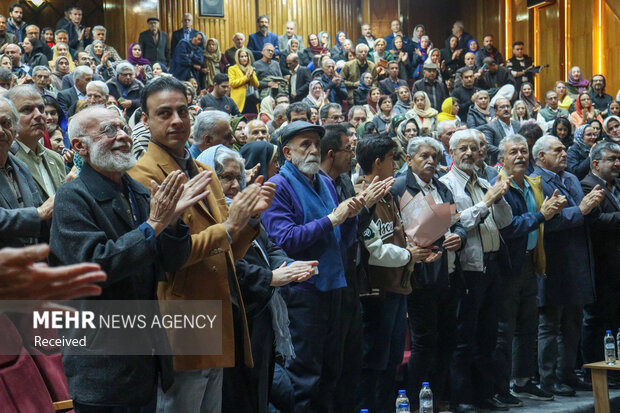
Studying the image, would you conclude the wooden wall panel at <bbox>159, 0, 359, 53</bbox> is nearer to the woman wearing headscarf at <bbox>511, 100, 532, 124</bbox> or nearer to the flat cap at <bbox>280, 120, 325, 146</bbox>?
the woman wearing headscarf at <bbox>511, 100, 532, 124</bbox>

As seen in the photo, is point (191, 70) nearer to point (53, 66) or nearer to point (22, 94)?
point (53, 66)

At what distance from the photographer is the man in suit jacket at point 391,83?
10992 millimetres

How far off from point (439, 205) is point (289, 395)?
1186mm

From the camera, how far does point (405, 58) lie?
12734 millimetres

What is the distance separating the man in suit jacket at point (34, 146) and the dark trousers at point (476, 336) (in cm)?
227

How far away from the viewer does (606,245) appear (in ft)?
17.3

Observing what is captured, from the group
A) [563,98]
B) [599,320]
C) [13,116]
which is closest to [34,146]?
[13,116]

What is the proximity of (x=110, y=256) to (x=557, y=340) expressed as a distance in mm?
3676

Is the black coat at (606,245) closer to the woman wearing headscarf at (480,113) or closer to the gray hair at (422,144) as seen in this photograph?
the gray hair at (422,144)

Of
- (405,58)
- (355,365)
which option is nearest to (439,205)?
(355,365)

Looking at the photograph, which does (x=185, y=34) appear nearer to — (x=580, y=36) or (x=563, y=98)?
(x=563, y=98)

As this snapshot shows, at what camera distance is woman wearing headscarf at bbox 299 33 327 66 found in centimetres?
1273

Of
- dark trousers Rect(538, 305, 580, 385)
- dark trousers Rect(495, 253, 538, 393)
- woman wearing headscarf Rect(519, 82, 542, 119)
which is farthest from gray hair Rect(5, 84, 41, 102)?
woman wearing headscarf Rect(519, 82, 542, 119)

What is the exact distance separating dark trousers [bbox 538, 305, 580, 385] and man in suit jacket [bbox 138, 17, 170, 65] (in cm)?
840
